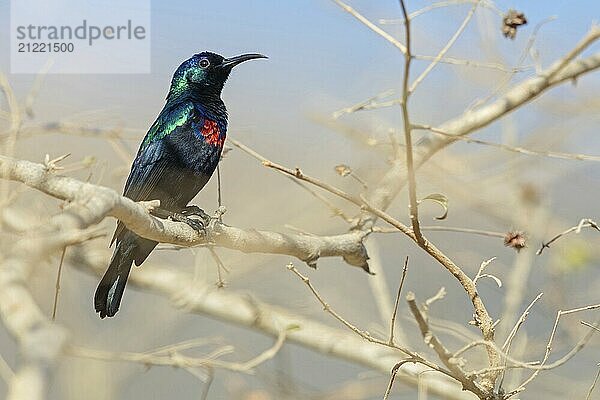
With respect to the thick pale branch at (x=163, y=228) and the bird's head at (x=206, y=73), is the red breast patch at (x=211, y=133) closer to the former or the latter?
the bird's head at (x=206, y=73)

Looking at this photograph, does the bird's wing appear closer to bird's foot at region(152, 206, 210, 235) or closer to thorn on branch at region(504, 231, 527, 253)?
bird's foot at region(152, 206, 210, 235)

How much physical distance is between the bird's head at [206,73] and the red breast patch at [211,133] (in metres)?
0.18

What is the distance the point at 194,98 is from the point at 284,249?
719 millimetres

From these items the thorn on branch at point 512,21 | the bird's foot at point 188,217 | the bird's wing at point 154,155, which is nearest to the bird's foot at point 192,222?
the bird's foot at point 188,217

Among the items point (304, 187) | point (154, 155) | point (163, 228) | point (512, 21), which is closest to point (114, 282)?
point (163, 228)

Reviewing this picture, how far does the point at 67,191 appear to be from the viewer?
52.1 inches

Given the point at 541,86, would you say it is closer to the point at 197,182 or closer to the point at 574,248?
the point at 574,248

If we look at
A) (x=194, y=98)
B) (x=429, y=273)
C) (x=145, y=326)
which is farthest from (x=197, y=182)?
(x=429, y=273)

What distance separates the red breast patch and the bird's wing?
2.2 inches

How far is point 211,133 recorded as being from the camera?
2406mm

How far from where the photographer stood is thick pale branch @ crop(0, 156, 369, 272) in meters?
1.32

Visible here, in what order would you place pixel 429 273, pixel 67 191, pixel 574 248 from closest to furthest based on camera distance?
pixel 67 191
pixel 574 248
pixel 429 273

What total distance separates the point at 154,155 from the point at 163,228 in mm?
680

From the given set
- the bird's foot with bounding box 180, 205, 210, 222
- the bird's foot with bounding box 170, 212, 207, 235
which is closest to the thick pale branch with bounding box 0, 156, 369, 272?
the bird's foot with bounding box 170, 212, 207, 235
